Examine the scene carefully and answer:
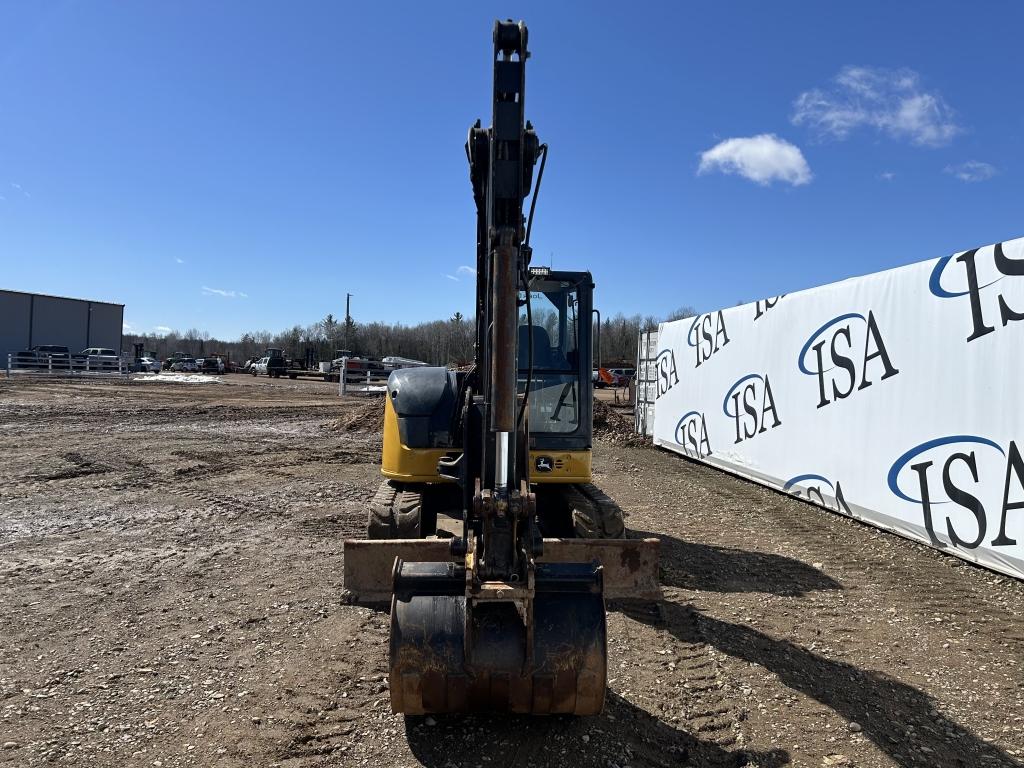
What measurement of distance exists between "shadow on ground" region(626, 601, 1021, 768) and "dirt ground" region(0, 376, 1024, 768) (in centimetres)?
2

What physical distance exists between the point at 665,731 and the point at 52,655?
151 inches

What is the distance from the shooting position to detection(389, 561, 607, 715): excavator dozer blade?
11.0ft

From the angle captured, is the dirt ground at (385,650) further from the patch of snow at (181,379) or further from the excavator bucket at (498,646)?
the patch of snow at (181,379)

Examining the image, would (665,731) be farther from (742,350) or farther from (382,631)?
→ (742,350)

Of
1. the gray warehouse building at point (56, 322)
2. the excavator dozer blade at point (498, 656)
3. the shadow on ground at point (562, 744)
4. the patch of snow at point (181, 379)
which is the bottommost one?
the shadow on ground at point (562, 744)

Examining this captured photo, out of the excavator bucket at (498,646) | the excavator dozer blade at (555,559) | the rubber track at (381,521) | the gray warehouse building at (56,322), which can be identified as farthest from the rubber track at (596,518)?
the gray warehouse building at (56,322)

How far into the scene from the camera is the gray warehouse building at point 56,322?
1997 inches

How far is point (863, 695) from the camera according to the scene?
416 cm

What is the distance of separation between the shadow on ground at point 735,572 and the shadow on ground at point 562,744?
8.25 ft

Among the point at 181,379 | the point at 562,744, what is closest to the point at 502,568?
the point at 562,744

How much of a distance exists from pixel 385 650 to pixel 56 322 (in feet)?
200

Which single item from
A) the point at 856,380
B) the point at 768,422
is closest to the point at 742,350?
the point at 768,422

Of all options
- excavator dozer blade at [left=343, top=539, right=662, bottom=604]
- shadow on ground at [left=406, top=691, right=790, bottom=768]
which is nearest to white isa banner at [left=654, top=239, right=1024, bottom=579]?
excavator dozer blade at [left=343, top=539, right=662, bottom=604]

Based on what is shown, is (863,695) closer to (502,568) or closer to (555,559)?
(555,559)
